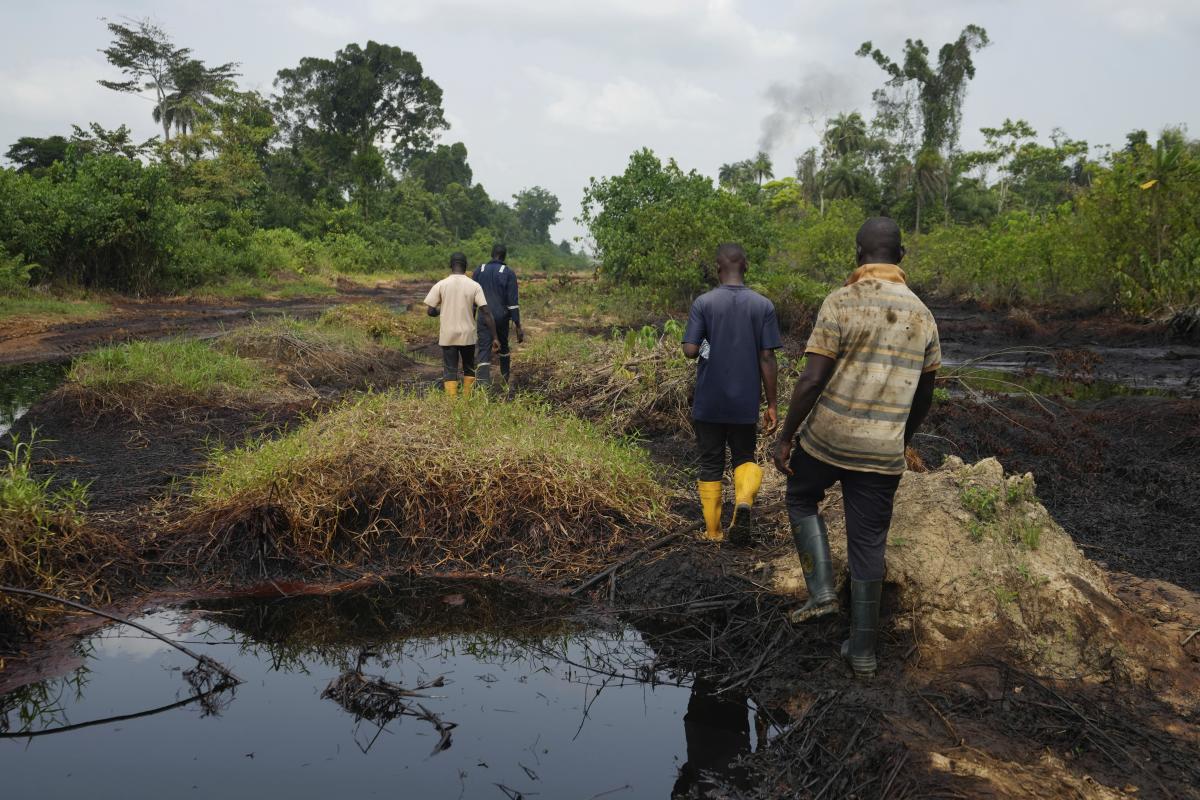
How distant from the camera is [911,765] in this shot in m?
2.93

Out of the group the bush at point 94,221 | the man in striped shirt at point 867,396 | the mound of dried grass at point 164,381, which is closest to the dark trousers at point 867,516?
the man in striped shirt at point 867,396

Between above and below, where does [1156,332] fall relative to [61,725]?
above

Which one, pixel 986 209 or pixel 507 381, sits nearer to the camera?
pixel 507 381

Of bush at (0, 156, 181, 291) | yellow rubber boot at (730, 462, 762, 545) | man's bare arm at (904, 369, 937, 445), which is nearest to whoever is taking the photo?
man's bare arm at (904, 369, 937, 445)

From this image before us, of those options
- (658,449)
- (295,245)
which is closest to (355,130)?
(295,245)

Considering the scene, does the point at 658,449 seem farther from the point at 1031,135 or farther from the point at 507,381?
the point at 1031,135

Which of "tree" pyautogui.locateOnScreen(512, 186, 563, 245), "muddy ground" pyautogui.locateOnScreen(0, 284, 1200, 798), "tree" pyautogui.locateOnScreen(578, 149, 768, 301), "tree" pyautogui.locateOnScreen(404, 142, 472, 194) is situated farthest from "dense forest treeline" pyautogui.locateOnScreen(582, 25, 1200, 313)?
"tree" pyautogui.locateOnScreen(512, 186, 563, 245)

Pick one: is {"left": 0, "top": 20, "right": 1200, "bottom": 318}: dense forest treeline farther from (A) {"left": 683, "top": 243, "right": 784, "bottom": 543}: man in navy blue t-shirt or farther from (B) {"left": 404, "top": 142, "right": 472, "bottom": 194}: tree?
(A) {"left": 683, "top": 243, "right": 784, "bottom": 543}: man in navy blue t-shirt

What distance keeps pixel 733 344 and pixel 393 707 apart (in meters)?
2.64

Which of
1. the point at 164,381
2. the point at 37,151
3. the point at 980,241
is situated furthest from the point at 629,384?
the point at 37,151

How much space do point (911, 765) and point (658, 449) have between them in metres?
5.09

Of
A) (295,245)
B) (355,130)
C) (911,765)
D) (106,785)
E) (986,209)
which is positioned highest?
(355,130)

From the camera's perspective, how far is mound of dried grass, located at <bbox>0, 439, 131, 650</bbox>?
410 cm

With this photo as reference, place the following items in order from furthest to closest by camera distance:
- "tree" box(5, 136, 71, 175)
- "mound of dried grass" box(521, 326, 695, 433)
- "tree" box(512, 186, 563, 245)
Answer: "tree" box(512, 186, 563, 245) < "tree" box(5, 136, 71, 175) < "mound of dried grass" box(521, 326, 695, 433)
